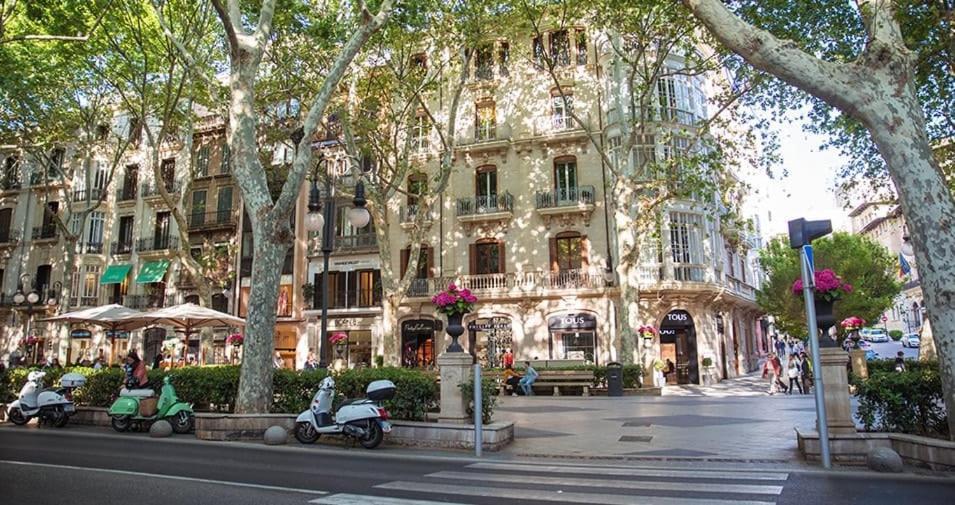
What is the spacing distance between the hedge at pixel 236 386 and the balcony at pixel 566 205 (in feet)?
57.0

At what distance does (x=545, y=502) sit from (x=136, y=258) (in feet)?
121

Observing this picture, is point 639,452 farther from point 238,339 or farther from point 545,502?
point 238,339

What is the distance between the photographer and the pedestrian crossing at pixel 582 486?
5762mm

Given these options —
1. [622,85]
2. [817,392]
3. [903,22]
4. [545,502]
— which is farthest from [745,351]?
[545,502]

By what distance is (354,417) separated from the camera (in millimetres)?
9352

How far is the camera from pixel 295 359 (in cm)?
3195

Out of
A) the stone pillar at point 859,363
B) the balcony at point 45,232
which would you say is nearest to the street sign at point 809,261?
the stone pillar at point 859,363

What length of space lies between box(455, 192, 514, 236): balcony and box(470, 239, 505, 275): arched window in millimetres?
806

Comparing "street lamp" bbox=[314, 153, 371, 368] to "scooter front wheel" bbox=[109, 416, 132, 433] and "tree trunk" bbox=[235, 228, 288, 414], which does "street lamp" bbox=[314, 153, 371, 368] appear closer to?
"tree trunk" bbox=[235, 228, 288, 414]

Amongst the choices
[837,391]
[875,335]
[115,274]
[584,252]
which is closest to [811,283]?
[837,391]

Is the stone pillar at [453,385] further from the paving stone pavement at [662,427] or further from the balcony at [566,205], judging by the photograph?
the balcony at [566,205]

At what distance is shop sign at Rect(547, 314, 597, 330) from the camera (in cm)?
2684

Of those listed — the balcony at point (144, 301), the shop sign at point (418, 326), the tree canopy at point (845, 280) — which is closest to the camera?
the shop sign at point (418, 326)

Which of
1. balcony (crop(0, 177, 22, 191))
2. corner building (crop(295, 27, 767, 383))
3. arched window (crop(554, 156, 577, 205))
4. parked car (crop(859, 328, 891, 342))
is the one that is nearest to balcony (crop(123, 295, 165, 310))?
corner building (crop(295, 27, 767, 383))
